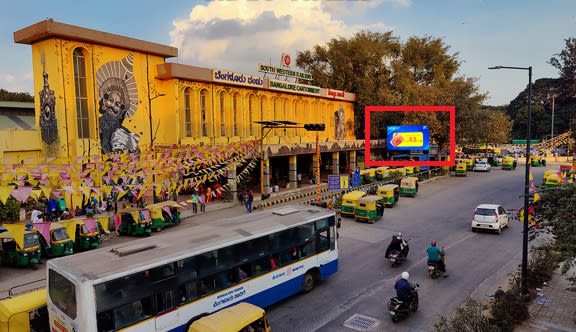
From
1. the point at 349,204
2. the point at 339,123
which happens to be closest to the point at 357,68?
the point at 339,123

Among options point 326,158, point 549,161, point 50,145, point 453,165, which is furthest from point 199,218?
point 549,161

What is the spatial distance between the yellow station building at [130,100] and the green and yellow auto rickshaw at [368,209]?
37.0ft

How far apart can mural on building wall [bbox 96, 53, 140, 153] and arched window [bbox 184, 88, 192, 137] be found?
3.94 metres

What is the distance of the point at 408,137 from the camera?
173 ft

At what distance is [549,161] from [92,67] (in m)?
66.3

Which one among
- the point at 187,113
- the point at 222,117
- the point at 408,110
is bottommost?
the point at 222,117

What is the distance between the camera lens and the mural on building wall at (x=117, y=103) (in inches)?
1130

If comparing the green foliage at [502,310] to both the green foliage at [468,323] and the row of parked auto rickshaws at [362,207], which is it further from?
the row of parked auto rickshaws at [362,207]

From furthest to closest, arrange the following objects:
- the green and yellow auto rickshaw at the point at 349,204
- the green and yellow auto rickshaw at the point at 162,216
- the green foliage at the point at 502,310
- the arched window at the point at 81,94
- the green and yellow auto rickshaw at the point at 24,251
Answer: the arched window at the point at 81,94 < the green and yellow auto rickshaw at the point at 349,204 < the green and yellow auto rickshaw at the point at 162,216 < the green and yellow auto rickshaw at the point at 24,251 < the green foliage at the point at 502,310

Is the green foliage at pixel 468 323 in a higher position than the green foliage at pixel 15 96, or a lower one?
lower

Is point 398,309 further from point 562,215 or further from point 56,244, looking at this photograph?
point 56,244

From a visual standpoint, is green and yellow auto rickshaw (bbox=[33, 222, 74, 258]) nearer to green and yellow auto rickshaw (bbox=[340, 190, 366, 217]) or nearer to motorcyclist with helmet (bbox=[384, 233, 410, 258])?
motorcyclist with helmet (bbox=[384, 233, 410, 258])

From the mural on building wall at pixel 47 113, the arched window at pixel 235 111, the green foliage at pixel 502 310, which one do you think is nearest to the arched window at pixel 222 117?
the arched window at pixel 235 111

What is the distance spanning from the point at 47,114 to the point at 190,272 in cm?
2197
